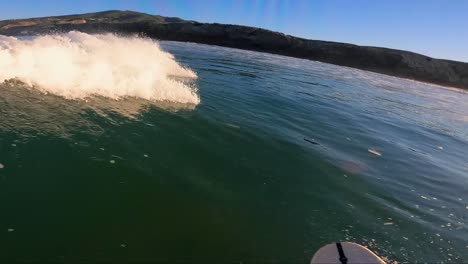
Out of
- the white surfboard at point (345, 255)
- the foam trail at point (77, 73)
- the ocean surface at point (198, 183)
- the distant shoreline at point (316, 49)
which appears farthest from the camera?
the distant shoreline at point (316, 49)

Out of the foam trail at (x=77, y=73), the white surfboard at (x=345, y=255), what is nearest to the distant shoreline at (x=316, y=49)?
the foam trail at (x=77, y=73)

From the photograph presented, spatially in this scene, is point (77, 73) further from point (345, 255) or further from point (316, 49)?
point (316, 49)

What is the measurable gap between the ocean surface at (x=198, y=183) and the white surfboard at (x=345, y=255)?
→ 97 centimetres

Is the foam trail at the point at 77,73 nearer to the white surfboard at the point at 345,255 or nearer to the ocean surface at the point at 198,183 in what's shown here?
the ocean surface at the point at 198,183

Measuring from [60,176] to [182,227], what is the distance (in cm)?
270

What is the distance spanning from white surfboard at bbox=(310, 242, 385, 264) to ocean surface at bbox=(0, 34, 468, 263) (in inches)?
38.3

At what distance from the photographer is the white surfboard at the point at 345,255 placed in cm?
584

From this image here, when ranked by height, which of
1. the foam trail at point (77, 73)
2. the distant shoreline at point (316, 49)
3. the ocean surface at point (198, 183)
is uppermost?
the distant shoreline at point (316, 49)

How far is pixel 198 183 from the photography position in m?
8.92

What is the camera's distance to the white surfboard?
5836mm

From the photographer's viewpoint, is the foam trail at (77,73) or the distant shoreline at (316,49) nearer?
the foam trail at (77,73)

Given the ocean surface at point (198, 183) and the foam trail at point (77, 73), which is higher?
the foam trail at point (77, 73)

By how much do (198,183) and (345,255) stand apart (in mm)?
3882

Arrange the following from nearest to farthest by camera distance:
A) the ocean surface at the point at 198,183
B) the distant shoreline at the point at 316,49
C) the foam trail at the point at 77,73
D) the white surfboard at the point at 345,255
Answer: the white surfboard at the point at 345,255 → the ocean surface at the point at 198,183 → the foam trail at the point at 77,73 → the distant shoreline at the point at 316,49
